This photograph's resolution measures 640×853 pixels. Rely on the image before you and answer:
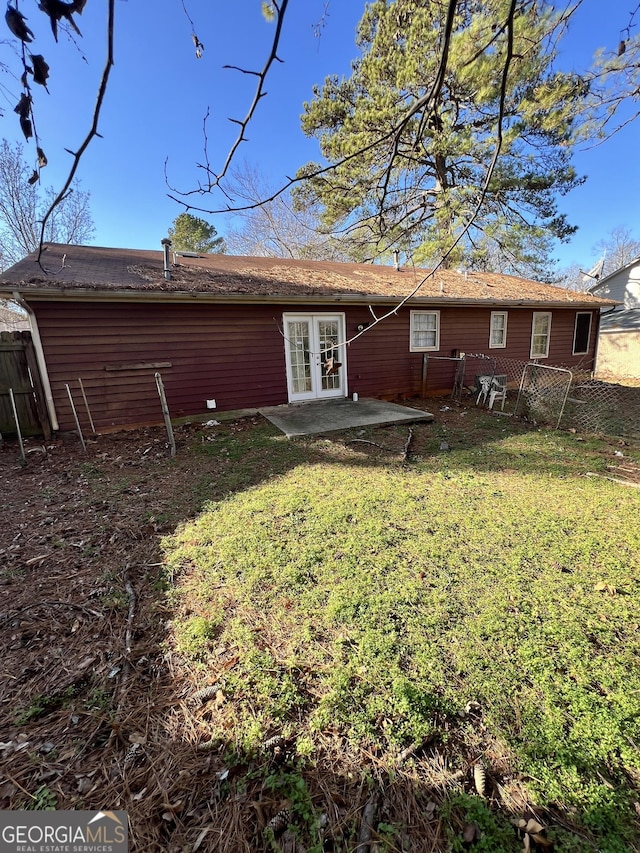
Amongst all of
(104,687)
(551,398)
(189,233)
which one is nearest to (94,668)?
(104,687)

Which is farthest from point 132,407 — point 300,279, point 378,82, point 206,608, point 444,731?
point 378,82

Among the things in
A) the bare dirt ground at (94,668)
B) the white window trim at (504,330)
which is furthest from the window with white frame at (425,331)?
the bare dirt ground at (94,668)

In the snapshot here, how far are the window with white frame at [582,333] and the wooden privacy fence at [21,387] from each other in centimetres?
1488

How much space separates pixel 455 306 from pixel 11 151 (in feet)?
64.3

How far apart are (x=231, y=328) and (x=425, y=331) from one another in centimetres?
508

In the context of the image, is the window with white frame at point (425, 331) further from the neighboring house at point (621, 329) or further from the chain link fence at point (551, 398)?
the neighboring house at point (621, 329)

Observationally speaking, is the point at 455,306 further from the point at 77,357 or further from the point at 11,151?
the point at 11,151

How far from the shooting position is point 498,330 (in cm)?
1071

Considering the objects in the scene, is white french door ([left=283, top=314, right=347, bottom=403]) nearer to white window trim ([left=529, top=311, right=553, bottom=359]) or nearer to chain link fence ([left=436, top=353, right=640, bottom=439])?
chain link fence ([left=436, top=353, right=640, bottom=439])

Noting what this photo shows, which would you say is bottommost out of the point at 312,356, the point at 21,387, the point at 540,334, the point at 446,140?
the point at 21,387

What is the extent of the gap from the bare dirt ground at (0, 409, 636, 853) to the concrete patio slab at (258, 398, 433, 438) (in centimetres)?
291

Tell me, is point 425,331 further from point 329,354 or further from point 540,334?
point 540,334

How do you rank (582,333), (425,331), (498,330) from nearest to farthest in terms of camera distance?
(425,331) → (498,330) → (582,333)

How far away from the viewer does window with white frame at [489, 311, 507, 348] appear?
34.6 ft
